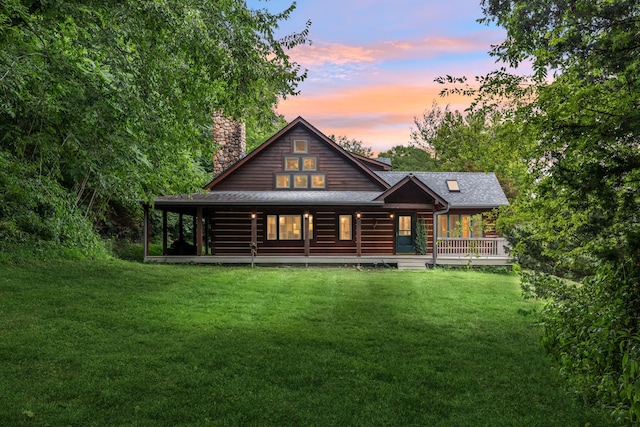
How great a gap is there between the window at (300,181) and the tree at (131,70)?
42.8 feet

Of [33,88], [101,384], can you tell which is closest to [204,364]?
[101,384]

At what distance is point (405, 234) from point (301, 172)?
6233 millimetres

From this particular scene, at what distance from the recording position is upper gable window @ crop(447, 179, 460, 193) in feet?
80.0

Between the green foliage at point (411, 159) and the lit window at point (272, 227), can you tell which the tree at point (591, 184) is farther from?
the green foliage at point (411, 159)

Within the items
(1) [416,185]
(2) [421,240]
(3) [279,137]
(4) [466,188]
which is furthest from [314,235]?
(4) [466,188]

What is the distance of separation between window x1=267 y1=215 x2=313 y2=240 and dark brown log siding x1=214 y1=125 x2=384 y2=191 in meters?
1.63

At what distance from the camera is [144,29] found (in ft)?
21.9

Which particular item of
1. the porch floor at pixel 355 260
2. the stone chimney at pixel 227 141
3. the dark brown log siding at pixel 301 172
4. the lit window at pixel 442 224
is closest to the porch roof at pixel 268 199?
the dark brown log siding at pixel 301 172

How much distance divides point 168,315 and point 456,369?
5.68 m

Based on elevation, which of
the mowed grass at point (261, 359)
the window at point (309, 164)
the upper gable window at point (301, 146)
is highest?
the upper gable window at point (301, 146)

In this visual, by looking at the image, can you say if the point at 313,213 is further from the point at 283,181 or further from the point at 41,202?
the point at 41,202

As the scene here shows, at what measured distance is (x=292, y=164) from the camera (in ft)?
74.3

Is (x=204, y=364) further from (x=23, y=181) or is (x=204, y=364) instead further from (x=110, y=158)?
(x=110, y=158)

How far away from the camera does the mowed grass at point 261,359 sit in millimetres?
4812
